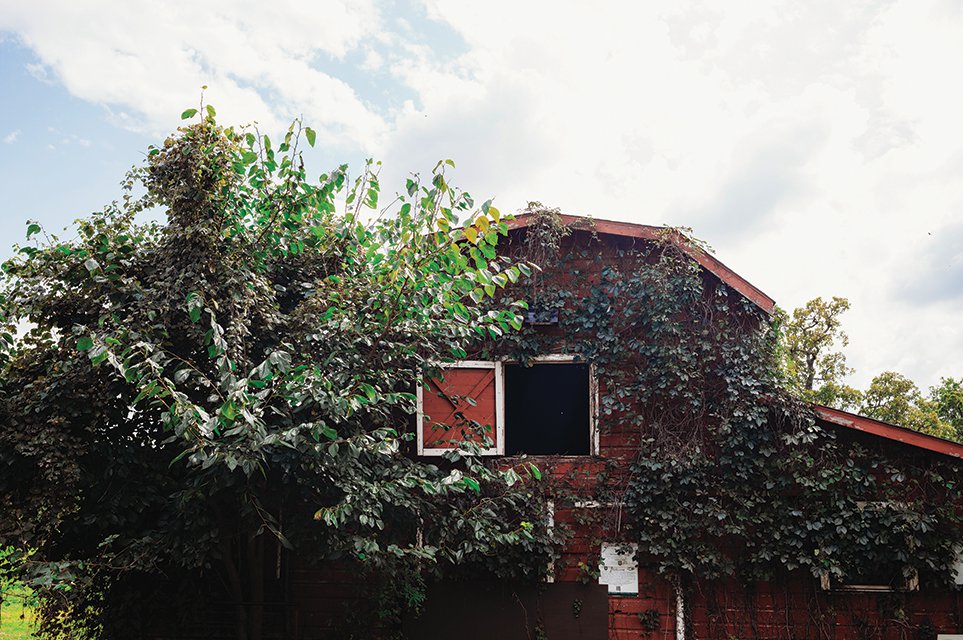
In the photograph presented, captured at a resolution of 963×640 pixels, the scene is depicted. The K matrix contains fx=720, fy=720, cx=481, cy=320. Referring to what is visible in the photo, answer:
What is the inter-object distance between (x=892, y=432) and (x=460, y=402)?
4.58 meters

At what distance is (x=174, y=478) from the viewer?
6840 mm

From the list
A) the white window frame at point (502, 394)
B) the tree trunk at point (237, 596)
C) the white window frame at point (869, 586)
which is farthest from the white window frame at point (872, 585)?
the tree trunk at point (237, 596)

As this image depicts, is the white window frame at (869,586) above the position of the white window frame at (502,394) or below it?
below

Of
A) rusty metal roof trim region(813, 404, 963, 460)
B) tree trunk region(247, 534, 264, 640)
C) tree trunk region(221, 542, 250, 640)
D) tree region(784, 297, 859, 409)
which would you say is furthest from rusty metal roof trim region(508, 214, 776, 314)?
tree region(784, 297, 859, 409)

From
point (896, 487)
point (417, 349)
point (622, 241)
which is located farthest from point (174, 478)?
point (896, 487)

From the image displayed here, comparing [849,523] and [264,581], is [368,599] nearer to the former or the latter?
[264,581]

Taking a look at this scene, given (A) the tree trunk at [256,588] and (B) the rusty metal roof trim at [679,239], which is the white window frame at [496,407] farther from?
(A) the tree trunk at [256,588]

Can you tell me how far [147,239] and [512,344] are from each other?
4019 millimetres

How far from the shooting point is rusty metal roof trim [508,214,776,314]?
8.26m

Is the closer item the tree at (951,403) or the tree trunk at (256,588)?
the tree trunk at (256,588)

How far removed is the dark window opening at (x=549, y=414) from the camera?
11.6m

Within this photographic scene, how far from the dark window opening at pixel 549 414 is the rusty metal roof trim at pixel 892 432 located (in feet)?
14.1

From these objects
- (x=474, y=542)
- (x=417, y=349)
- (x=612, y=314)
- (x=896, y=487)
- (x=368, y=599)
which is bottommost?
(x=368, y=599)

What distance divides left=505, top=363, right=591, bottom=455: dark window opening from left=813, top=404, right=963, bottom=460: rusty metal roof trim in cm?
429
